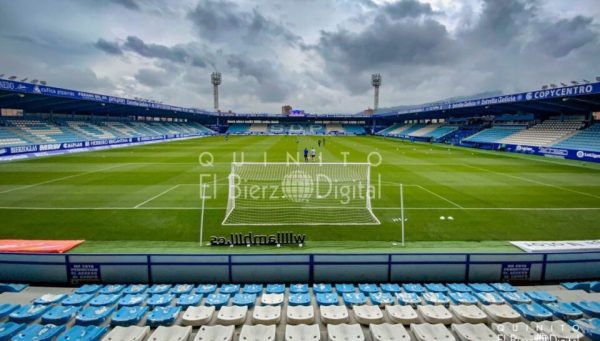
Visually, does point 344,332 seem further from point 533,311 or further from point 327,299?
point 533,311

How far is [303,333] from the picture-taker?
5570mm

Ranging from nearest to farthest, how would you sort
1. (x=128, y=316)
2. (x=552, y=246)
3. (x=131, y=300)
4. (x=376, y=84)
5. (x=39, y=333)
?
(x=39, y=333) < (x=128, y=316) < (x=131, y=300) < (x=552, y=246) < (x=376, y=84)

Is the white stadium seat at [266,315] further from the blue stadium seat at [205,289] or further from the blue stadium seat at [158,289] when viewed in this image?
the blue stadium seat at [158,289]

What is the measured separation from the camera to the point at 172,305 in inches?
→ 271

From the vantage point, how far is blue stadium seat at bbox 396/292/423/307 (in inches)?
273

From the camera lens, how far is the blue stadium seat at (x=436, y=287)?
7559 millimetres

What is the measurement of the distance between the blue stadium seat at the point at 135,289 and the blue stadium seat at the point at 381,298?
5.59m

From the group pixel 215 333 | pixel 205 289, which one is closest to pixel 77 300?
pixel 205 289

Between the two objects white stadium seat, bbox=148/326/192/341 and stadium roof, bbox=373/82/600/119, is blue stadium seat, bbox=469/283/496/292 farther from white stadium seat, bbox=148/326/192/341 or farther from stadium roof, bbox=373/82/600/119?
stadium roof, bbox=373/82/600/119

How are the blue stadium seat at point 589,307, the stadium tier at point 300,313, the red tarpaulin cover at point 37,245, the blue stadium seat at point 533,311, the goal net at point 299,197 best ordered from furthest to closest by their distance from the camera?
1. the goal net at point 299,197
2. the red tarpaulin cover at point 37,245
3. the blue stadium seat at point 589,307
4. the blue stadium seat at point 533,311
5. the stadium tier at point 300,313

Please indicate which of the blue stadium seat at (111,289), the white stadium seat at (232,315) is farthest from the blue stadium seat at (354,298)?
the blue stadium seat at (111,289)

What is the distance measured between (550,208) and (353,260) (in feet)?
45.5

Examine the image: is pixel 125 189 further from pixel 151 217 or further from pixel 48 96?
pixel 48 96

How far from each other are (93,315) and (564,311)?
9795 millimetres
